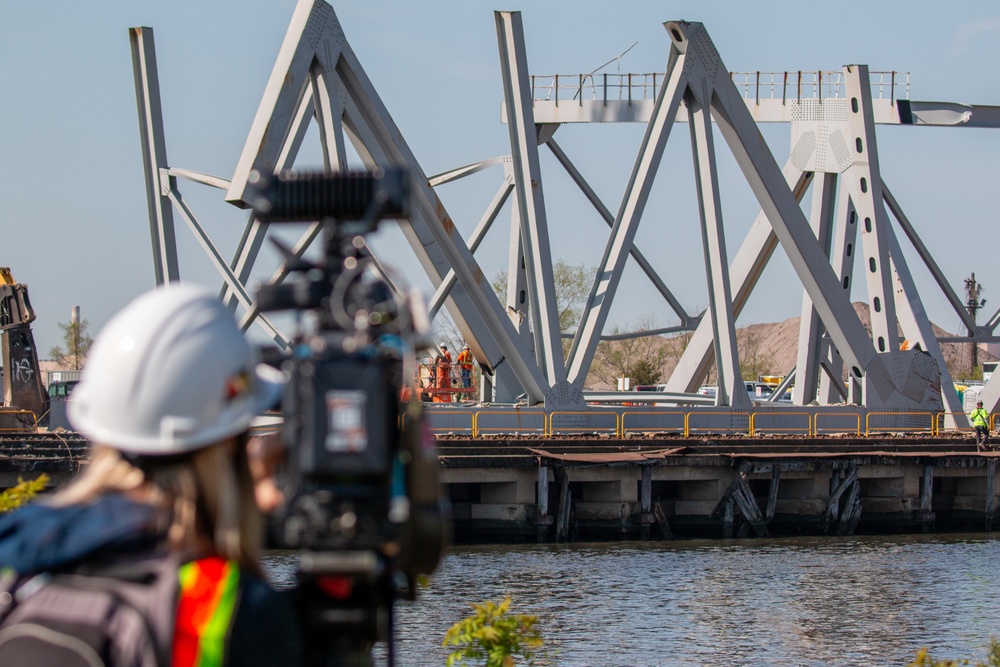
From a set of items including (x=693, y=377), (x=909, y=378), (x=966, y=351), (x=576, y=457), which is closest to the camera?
(x=576, y=457)

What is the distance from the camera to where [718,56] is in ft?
123

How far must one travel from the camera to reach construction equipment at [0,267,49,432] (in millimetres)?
39250

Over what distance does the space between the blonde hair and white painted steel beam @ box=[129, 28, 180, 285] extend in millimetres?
29496

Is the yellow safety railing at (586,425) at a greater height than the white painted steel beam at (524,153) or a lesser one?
lesser

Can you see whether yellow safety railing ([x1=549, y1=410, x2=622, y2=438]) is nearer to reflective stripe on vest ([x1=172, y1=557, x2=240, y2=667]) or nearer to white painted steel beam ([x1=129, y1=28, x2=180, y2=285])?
white painted steel beam ([x1=129, y1=28, x2=180, y2=285])

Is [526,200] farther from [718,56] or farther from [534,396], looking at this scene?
[718,56]

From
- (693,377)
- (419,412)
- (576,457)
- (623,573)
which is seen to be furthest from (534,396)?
(419,412)

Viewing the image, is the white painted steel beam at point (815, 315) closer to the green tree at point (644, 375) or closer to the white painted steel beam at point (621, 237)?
the white painted steel beam at point (621, 237)

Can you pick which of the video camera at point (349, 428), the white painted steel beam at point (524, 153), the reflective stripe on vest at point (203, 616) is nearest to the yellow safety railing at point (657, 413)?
the white painted steel beam at point (524, 153)

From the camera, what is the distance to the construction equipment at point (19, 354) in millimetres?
39250

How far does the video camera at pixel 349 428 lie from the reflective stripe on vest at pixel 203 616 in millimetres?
377

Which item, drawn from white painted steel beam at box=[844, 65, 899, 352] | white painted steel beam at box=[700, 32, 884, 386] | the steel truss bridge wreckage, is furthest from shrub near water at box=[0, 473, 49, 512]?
white painted steel beam at box=[844, 65, 899, 352]

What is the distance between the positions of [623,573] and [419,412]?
23.7 meters

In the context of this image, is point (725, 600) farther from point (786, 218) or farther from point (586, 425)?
point (786, 218)
